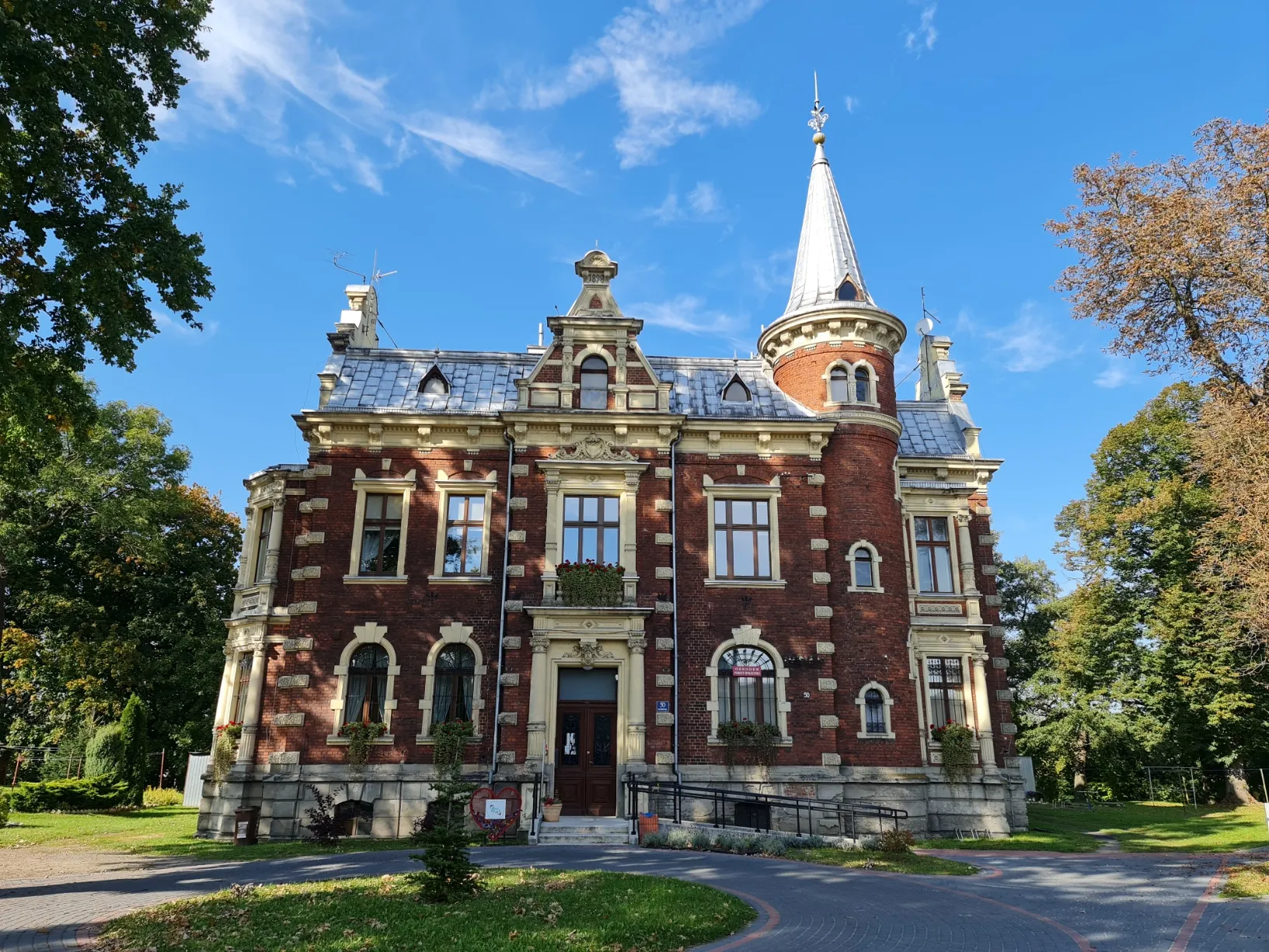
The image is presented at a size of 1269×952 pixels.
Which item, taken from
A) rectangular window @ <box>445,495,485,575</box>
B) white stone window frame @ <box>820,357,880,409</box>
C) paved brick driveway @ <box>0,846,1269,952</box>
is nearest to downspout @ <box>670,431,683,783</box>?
paved brick driveway @ <box>0,846,1269,952</box>

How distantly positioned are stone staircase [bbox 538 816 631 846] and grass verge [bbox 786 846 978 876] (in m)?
3.68

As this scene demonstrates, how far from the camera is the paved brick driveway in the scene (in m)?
9.95

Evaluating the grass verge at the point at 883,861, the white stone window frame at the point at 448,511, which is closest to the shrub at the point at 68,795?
the white stone window frame at the point at 448,511

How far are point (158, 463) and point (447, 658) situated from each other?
72.8 ft

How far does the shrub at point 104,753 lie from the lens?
98.0 feet

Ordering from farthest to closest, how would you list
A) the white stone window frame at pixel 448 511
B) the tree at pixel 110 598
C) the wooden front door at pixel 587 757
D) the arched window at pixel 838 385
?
the tree at pixel 110 598 → the arched window at pixel 838 385 → the white stone window frame at pixel 448 511 → the wooden front door at pixel 587 757

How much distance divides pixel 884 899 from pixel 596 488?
13.1 meters

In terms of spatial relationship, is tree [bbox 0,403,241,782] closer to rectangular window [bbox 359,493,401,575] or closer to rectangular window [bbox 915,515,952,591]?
rectangular window [bbox 359,493,401,575]

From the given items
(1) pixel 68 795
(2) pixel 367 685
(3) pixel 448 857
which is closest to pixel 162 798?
(1) pixel 68 795

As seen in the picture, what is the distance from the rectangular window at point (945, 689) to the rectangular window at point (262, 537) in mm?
18626

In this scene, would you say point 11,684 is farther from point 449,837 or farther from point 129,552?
point 449,837

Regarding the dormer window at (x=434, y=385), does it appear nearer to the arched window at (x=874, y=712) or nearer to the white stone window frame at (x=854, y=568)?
the white stone window frame at (x=854, y=568)

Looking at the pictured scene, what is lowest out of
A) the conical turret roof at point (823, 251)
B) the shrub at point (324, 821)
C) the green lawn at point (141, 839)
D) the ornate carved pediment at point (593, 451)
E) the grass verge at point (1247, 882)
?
the green lawn at point (141, 839)

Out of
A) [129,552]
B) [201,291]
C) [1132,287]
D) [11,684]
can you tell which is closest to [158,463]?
[129,552]
